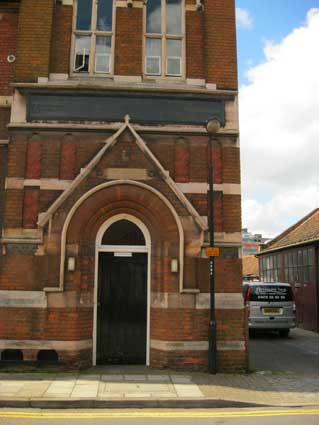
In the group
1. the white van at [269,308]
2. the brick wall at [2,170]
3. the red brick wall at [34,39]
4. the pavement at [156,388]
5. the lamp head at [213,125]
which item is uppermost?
the red brick wall at [34,39]

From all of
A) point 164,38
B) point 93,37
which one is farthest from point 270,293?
point 93,37

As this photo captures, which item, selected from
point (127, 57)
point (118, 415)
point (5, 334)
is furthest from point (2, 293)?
point (127, 57)

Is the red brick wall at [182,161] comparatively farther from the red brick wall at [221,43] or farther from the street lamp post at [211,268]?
the red brick wall at [221,43]

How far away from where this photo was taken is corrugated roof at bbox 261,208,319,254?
66.9ft

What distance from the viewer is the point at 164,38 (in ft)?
36.3

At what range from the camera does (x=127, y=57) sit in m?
10.8

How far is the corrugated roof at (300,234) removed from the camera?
20378 millimetres

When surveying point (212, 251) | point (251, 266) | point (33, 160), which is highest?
point (33, 160)

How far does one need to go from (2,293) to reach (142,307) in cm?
301

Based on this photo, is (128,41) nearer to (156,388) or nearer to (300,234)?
(156,388)

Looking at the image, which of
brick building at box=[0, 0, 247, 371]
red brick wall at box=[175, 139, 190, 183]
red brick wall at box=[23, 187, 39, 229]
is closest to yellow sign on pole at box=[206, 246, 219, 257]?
brick building at box=[0, 0, 247, 371]

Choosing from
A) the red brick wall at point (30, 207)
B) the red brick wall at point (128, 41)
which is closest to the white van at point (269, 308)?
the red brick wall at point (30, 207)

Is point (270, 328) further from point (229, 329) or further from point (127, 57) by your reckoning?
point (127, 57)

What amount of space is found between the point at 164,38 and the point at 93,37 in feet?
5.71
